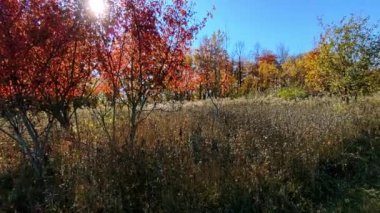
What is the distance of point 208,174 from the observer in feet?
16.8

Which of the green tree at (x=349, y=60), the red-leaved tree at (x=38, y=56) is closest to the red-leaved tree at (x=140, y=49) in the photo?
the red-leaved tree at (x=38, y=56)

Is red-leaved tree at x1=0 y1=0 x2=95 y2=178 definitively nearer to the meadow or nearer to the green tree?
the meadow

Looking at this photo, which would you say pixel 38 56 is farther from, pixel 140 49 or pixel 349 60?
pixel 349 60

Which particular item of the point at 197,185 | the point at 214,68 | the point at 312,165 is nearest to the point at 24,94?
the point at 197,185

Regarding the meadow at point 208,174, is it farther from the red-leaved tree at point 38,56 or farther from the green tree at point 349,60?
the green tree at point 349,60

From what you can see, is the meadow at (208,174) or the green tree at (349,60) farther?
the green tree at (349,60)

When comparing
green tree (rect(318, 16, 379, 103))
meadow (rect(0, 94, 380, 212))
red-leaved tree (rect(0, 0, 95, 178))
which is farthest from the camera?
green tree (rect(318, 16, 379, 103))

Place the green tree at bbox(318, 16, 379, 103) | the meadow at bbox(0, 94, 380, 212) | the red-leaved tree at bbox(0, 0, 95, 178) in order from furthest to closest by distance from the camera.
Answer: the green tree at bbox(318, 16, 379, 103) → the red-leaved tree at bbox(0, 0, 95, 178) → the meadow at bbox(0, 94, 380, 212)

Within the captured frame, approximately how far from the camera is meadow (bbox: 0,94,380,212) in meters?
4.80

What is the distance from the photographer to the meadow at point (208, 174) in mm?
4801

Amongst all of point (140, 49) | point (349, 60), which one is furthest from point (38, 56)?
point (349, 60)

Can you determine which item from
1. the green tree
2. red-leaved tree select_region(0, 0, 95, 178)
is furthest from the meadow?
the green tree

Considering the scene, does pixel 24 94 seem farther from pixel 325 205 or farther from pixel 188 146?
pixel 325 205

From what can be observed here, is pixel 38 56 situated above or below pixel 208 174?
above
